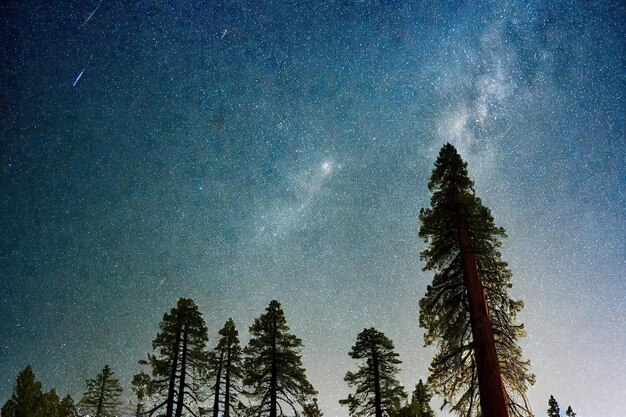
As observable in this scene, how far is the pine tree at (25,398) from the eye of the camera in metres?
19.2

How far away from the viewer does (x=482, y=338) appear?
33.9 ft

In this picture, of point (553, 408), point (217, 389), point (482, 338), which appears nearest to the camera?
point (482, 338)

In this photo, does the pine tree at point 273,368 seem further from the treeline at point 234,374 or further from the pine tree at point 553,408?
the pine tree at point 553,408

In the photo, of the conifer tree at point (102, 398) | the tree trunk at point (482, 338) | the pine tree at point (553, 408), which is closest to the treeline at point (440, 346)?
the tree trunk at point (482, 338)

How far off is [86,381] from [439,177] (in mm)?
40688

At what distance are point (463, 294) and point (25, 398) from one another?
24.4 meters

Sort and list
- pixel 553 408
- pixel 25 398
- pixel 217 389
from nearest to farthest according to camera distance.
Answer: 1. pixel 25 398
2. pixel 217 389
3. pixel 553 408

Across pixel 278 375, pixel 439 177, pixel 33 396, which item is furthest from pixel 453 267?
pixel 33 396

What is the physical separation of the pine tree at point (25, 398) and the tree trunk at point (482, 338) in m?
23.5

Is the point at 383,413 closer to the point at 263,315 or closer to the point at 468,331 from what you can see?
the point at 263,315

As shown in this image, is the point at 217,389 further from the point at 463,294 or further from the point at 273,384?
the point at 463,294

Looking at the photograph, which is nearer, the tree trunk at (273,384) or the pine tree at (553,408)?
the tree trunk at (273,384)

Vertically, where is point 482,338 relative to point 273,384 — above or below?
above

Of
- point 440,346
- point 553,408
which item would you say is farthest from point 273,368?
point 553,408
